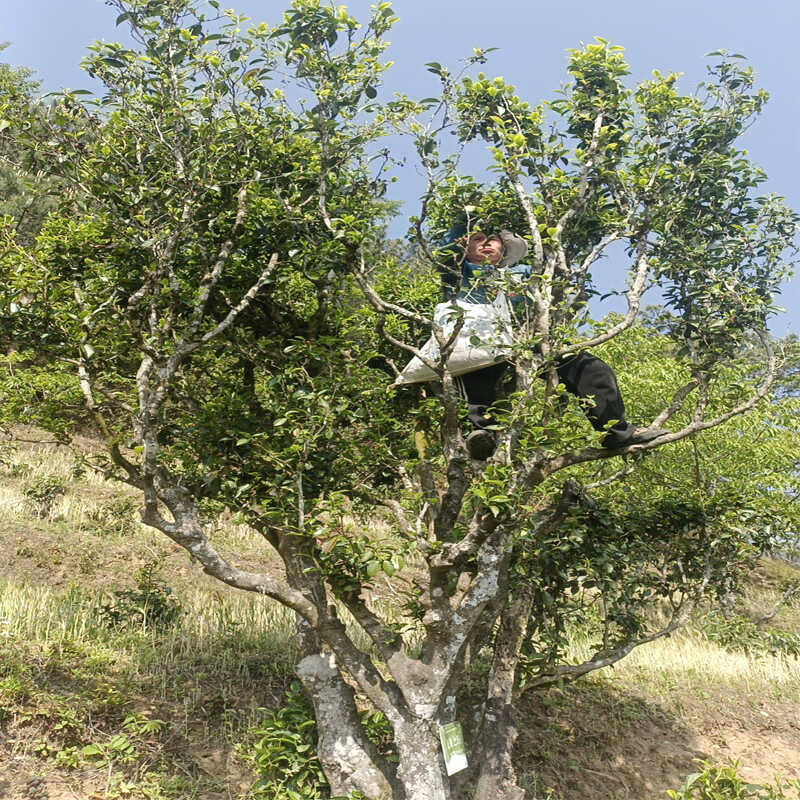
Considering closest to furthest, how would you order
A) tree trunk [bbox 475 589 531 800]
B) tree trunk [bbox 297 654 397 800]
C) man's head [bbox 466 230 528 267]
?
tree trunk [bbox 297 654 397 800] < tree trunk [bbox 475 589 531 800] < man's head [bbox 466 230 528 267]

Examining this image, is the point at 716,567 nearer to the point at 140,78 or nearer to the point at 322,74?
the point at 322,74

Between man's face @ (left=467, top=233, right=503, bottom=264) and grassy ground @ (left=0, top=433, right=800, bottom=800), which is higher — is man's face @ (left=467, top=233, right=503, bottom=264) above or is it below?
above

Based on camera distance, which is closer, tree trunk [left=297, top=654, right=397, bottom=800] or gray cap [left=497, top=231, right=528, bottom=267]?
tree trunk [left=297, top=654, right=397, bottom=800]

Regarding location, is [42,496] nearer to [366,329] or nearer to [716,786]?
[366,329]

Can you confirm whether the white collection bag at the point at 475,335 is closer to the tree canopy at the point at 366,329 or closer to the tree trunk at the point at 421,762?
the tree canopy at the point at 366,329

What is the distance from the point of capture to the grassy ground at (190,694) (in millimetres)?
5137

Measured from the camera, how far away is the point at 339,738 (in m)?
4.71

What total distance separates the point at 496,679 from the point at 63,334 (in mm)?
4176

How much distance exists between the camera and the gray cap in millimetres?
5078

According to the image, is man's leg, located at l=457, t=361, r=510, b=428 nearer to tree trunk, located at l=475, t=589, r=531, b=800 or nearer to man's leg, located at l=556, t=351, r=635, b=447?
man's leg, located at l=556, t=351, r=635, b=447

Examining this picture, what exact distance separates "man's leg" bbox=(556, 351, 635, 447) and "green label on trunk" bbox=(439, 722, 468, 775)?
2.15 metres

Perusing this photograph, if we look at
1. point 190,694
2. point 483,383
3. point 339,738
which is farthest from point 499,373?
point 190,694

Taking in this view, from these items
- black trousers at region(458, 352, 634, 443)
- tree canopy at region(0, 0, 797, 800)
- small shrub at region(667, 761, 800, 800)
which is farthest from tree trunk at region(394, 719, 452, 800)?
black trousers at region(458, 352, 634, 443)

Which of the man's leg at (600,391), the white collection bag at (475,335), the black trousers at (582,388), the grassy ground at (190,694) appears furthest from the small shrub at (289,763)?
the man's leg at (600,391)
